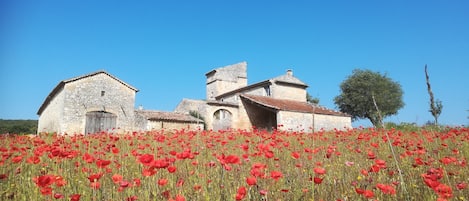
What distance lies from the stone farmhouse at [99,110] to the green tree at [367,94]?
82.7 ft

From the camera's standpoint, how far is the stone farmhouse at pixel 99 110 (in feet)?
83.7

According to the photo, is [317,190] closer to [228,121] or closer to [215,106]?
[215,106]

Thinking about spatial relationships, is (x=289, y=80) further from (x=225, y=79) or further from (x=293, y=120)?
(x=293, y=120)

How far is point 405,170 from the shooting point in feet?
14.5

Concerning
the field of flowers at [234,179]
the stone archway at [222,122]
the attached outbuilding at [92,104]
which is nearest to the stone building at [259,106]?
the stone archway at [222,122]

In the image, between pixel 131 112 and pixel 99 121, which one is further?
pixel 131 112

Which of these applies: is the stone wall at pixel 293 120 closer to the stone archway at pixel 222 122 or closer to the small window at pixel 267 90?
the small window at pixel 267 90

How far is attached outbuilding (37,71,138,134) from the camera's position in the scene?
2542cm

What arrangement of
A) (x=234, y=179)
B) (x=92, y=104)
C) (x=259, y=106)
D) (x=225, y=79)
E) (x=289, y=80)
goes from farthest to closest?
1. (x=225, y=79)
2. (x=289, y=80)
3. (x=92, y=104)
4. (x=259, y=106)
5. (x=234, y=179)

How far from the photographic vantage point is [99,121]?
2691 cm

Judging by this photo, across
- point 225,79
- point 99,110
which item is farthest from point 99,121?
point 225,79

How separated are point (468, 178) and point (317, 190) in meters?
1.93

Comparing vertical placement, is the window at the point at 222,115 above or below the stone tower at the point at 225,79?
below

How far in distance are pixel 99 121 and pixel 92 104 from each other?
164 centimetres
